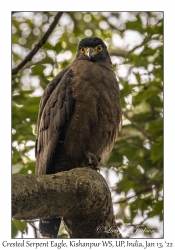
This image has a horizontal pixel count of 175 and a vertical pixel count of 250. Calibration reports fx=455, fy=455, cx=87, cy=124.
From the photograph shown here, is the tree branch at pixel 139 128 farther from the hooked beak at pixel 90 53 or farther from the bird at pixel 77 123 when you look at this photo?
the hooked beak at pixel 90 53

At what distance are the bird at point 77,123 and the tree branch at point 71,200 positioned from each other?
2.40 ft

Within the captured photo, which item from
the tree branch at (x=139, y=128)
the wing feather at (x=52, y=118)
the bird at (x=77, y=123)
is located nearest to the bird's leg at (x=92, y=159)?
the bird at (x=77, y=123)

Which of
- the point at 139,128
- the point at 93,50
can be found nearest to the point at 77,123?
the point at 93,50

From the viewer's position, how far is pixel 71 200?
12.5 feet

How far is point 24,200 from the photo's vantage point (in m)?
3.33

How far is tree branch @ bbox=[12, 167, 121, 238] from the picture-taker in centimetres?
336

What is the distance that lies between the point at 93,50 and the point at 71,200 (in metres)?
2.60

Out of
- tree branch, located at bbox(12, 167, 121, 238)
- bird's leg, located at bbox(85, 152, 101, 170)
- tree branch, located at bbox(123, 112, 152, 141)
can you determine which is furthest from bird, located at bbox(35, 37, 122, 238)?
tree branch, located at bbox(123, 112, 152, 141)

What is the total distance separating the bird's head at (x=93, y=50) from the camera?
5.84 meters

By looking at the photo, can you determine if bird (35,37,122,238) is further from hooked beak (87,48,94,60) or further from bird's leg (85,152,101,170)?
hooked beak (87,48,94,60)

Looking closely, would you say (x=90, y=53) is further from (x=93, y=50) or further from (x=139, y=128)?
(x=139, y=128)

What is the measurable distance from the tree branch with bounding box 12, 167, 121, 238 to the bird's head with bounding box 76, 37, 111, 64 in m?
2.04

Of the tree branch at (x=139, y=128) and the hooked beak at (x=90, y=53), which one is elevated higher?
the hooked beak at (x=90, y=53)
